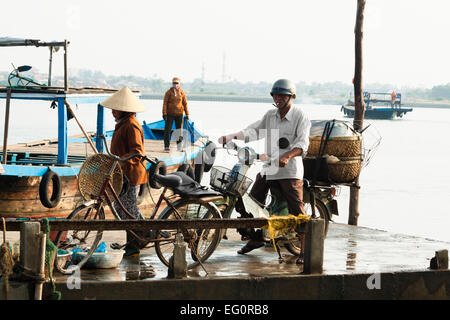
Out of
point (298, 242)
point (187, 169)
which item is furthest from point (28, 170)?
point (298, 242)

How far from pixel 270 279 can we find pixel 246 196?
3.98 ft

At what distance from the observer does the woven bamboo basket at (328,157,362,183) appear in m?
8.23

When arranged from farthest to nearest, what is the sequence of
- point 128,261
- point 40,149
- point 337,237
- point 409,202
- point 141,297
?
point 409,202, point 40,149, point 337,237, point 128,261, point 141,297

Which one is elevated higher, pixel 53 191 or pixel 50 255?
pixel 50 255

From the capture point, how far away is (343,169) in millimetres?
8234

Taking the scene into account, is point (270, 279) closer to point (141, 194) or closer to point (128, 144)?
point (128, 144)

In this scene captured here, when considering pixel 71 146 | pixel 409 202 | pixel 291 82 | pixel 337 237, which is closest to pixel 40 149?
pixel 71 146

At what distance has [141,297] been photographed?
6246 mm

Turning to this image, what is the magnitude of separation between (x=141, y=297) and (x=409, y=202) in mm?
22751

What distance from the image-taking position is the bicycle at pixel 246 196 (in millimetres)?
7312

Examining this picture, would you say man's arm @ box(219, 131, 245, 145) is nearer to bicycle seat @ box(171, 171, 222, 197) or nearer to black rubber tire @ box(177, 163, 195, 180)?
bicycle seat @ box(171, 171, 222, 197)

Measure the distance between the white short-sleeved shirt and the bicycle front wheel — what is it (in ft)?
2.77

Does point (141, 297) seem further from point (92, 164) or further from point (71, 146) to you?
point (71, 146)

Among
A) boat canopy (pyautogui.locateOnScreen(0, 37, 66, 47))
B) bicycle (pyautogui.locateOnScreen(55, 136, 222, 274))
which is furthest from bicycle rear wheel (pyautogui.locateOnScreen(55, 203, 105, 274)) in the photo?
boat canopy (pyautogui.locateOnScreen(0, 37, 66, 47))
